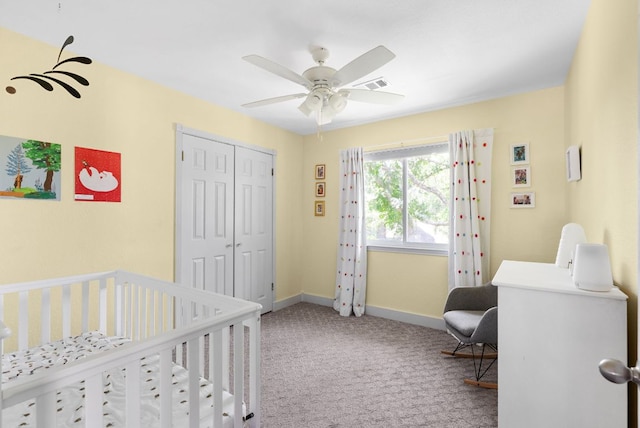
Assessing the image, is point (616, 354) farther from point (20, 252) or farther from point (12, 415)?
point (20, 252)

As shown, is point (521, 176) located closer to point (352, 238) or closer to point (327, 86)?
point (352, 238)

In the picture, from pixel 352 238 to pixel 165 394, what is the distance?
9.72 feet

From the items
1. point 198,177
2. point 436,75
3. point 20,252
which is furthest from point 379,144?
point 20,252

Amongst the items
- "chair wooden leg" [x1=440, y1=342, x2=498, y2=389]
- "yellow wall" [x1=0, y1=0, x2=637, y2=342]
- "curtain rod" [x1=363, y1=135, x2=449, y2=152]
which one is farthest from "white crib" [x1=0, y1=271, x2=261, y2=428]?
"curtain rod" [x1=363, y1=135, x2=449, y2=152]

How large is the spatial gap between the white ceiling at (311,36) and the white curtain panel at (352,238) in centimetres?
124

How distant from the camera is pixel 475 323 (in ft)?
7.72

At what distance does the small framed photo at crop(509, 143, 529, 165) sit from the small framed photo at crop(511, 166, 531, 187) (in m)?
0.06

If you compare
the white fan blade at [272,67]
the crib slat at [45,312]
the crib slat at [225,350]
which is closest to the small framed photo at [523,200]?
the white fan blade at [272,67]

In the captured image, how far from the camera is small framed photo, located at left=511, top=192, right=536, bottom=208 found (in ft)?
9.47

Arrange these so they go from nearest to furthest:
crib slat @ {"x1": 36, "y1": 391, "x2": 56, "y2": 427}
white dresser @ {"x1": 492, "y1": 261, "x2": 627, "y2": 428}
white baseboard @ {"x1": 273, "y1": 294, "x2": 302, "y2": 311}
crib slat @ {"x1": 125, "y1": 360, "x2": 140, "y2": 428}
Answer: crib slat @ {"x1": 36, "y1": 391, "x2": 56, "y2": 427} < crib slat @ {"x1": 125, "y1": 360, "x2": 140, "y2": 428} < white dresser @ {"x1": 492, "y1": 261, "x2": 627, "y2": 428} < white baseboard @ {"x1": 273, "y1": 294, "x2": 302, "y2": 311}

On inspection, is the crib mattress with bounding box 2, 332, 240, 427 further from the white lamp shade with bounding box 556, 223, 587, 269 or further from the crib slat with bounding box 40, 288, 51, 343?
the white lamp shade with bounding box 556, 223, 587, 269

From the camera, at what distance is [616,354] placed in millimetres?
1271

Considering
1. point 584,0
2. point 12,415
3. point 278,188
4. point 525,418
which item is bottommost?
point 525,418

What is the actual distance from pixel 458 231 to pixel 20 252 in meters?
3.57
